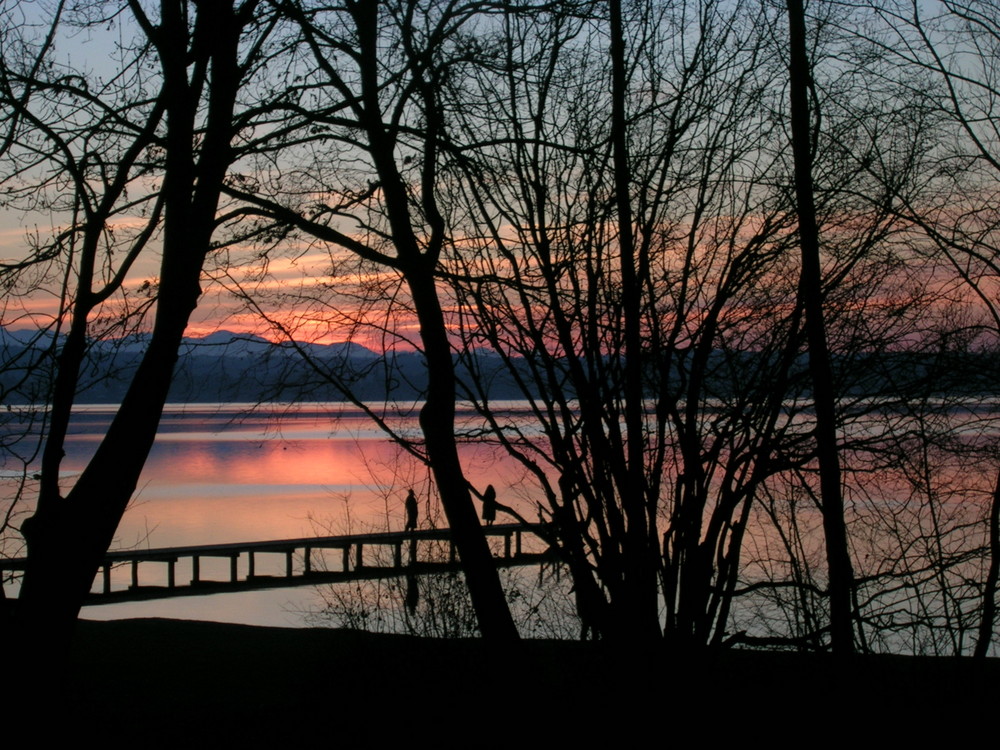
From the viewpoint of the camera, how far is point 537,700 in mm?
7875

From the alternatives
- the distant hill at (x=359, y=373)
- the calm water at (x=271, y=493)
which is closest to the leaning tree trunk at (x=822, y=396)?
the distant hill at (x=359, y=373)

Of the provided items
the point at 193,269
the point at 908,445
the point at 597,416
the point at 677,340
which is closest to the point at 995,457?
the point at 908,445

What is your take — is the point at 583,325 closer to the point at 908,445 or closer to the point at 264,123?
the point at 264,123

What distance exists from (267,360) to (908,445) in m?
6.43

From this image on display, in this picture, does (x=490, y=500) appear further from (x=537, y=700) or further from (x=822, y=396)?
(x=822, y=396)

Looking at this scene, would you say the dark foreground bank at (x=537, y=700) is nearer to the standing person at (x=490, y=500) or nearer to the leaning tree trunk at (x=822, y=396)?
the leaning tree trunk at (x=822, y=396)

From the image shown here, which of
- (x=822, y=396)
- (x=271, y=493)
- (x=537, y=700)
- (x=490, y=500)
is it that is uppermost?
(x=822, y=396)

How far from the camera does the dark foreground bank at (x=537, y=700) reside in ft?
24.3

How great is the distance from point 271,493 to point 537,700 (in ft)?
131

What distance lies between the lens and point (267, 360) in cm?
853

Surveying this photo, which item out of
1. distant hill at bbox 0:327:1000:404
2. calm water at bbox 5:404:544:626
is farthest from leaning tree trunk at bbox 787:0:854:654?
calm water at bbox 5:404:544:626

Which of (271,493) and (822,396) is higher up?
(822,396)

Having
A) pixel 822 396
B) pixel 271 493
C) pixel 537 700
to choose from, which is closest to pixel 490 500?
pixel 537 700

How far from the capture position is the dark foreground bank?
740 centimetres
